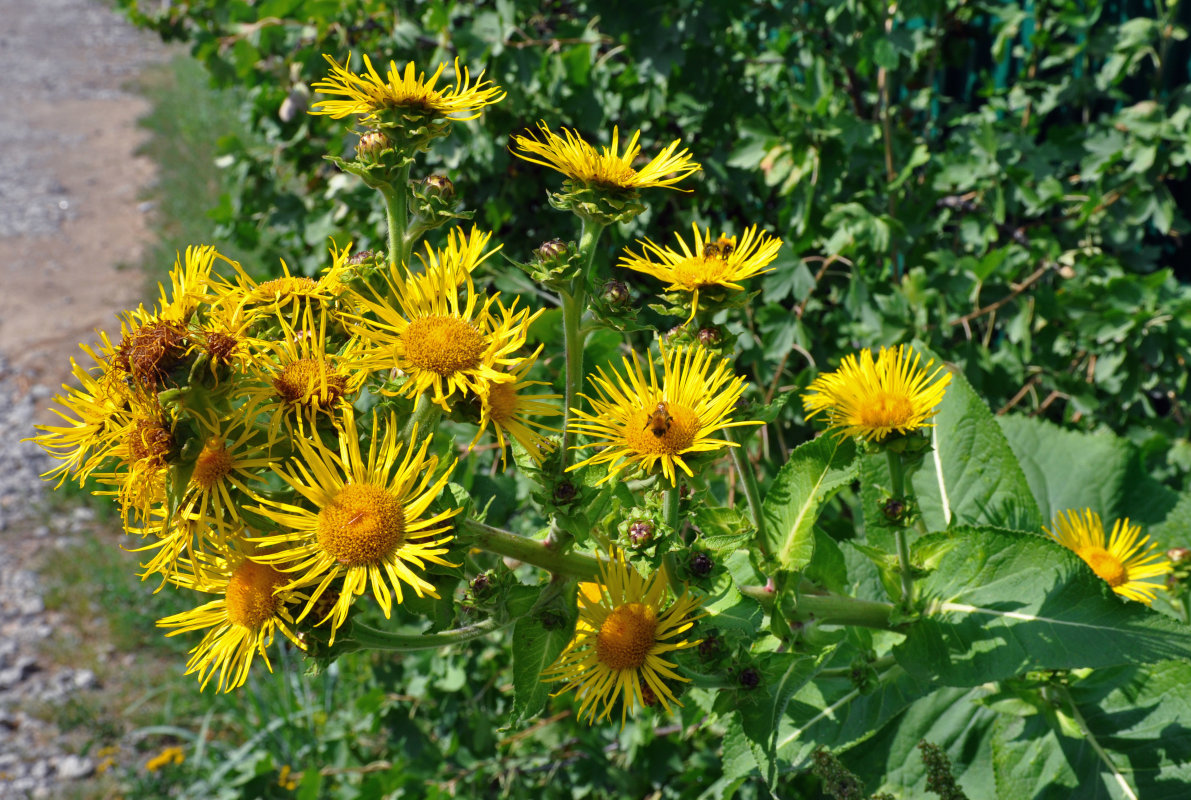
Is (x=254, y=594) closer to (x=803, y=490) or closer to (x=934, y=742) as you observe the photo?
(x=803, y=490)

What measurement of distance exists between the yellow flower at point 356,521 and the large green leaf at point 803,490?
51cm

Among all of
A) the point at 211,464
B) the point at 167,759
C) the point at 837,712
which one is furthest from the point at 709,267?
the point at 167,759

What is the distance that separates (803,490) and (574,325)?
0.47m

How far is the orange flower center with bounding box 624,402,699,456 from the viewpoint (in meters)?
1.03

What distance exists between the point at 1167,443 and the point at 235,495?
2343 millimetres

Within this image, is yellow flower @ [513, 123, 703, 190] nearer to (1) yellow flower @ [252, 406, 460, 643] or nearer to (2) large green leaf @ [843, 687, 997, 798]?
(1) yellow flower @ [252, 406, 460, 643]

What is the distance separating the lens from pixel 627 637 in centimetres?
106

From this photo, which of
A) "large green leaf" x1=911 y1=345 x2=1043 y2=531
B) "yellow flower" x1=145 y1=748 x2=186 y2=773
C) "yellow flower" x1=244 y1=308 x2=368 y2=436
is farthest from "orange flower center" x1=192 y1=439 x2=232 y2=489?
"yellow flower" x1=145 y1=748 x2=186 y2=773

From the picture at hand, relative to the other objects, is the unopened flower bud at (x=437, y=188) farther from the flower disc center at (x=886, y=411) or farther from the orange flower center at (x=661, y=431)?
the flower disc center at (x=886, y=411)

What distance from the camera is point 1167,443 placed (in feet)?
7.89

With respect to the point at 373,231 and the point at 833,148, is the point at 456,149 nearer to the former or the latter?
the point at 373,231

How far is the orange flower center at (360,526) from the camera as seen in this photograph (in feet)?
3.11

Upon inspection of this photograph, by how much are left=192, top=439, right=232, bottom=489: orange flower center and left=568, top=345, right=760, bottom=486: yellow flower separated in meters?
0.38

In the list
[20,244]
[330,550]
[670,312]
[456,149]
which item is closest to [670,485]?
[670,312]
